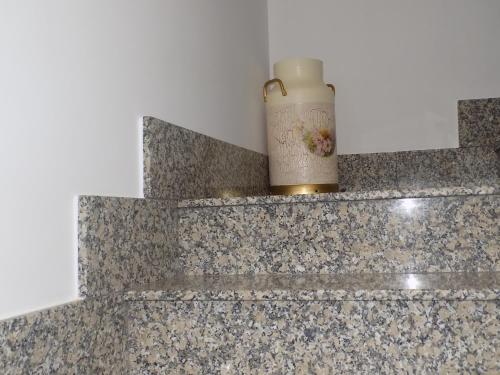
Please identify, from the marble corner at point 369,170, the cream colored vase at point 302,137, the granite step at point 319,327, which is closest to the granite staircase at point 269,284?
the granite step at point 319,327

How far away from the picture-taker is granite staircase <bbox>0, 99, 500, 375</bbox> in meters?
0.85

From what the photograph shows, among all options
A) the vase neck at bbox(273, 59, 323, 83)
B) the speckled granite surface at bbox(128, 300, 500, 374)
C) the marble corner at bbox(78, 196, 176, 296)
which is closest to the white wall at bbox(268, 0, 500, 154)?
the vase neck at bbox(273, 59, 323, 83)

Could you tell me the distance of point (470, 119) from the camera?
204cm

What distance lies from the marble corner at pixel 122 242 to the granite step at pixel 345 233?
0.08 metres

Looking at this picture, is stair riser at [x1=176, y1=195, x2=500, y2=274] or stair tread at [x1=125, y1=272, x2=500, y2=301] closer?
stair tread at [x1=125, y1=272, x2=500, y2=301]

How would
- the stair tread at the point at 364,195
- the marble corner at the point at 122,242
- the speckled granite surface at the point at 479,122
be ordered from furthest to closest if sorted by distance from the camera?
the speckled granite surface at the point at 479,122
the stair tread at the point at 364,195
the marble corner at the point at 122,242

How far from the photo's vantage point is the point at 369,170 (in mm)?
2125

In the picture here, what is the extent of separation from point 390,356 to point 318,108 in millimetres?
852

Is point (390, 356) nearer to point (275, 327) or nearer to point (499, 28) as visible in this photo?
point (275, 327)

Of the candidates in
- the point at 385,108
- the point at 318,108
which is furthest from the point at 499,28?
the point at 318,108

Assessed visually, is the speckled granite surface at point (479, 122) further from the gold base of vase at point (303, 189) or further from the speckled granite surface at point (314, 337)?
the speckled granite surface at point (314, 337)

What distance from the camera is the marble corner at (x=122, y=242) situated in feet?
2.74

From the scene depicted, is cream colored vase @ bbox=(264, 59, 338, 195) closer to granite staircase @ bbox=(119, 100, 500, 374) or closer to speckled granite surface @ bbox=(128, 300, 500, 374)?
granite staircase @ bbox=(119, 100, 500, 374)

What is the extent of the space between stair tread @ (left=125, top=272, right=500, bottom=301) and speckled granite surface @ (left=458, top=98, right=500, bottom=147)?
1152mm
